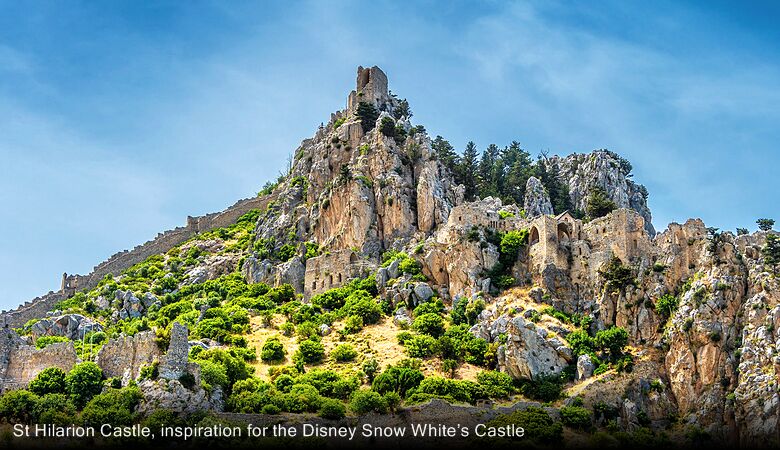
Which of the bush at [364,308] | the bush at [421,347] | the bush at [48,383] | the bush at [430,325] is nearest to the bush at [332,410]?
the bush at [421,347]

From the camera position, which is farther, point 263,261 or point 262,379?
point 263,261

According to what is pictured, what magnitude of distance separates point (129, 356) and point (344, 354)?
19439 millimetres

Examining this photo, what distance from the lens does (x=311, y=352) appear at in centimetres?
8206

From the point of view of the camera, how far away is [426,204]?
102875 mm

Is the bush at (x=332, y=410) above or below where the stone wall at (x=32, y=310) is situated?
below

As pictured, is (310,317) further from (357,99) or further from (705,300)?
(357,99)

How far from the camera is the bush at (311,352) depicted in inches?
3219

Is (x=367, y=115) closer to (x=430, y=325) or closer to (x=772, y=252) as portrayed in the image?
(x=430, y=325)

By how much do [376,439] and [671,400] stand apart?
22.8 metres

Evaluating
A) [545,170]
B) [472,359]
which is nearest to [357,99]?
[545,170]

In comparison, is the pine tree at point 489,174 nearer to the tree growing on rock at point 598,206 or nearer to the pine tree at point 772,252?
the tree growing on rock at point 598,206

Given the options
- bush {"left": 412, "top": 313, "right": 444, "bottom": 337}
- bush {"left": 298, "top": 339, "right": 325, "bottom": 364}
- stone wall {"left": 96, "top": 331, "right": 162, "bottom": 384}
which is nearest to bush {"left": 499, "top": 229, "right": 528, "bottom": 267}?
bush {"left": 412, "top": 313, "right": 444, "bottom": 337}

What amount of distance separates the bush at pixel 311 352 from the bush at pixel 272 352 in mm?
1570

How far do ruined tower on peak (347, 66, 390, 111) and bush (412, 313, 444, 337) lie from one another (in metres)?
47.3
